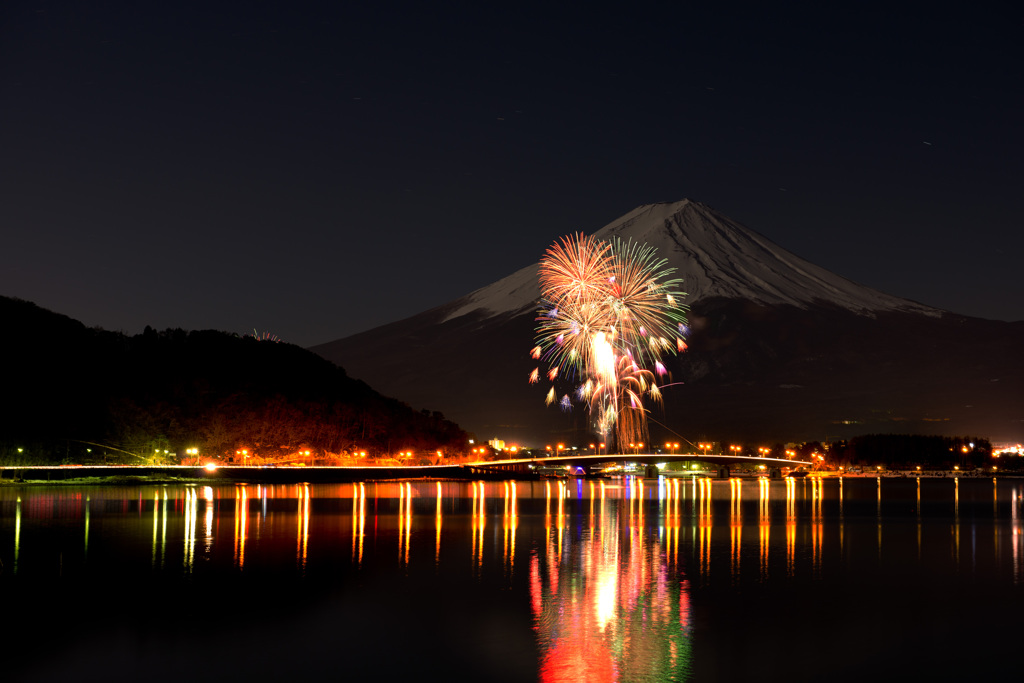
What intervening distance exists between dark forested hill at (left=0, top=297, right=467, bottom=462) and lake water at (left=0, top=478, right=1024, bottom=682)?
72.3 metres

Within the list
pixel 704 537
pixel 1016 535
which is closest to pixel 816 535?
pixel 704 537

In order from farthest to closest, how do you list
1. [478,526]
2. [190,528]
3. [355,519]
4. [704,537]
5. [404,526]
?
[355,519] → [478,526] → [404,526] → [190,528] → [704,537]

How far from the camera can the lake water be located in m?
20.2

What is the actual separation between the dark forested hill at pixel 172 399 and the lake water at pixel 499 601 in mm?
72304

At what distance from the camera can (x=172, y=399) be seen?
141m

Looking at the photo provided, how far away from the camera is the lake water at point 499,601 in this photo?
794 inches

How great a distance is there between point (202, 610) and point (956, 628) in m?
17.1

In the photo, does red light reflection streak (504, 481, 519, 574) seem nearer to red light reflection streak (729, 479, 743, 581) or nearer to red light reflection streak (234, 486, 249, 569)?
red light reflection streak (729, 479, 743, 581)

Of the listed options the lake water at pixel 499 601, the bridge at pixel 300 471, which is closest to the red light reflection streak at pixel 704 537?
the lake water at pixel 499 601

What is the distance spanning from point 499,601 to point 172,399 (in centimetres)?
12121

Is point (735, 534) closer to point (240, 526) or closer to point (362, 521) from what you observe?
point (362, 521)

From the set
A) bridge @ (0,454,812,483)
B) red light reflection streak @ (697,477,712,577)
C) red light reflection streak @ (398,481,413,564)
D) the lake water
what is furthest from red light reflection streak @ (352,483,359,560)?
bridge @ (0,454,812,483)

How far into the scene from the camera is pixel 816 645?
875 inches

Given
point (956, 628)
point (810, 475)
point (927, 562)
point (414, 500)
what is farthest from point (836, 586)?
point (810, 475)
